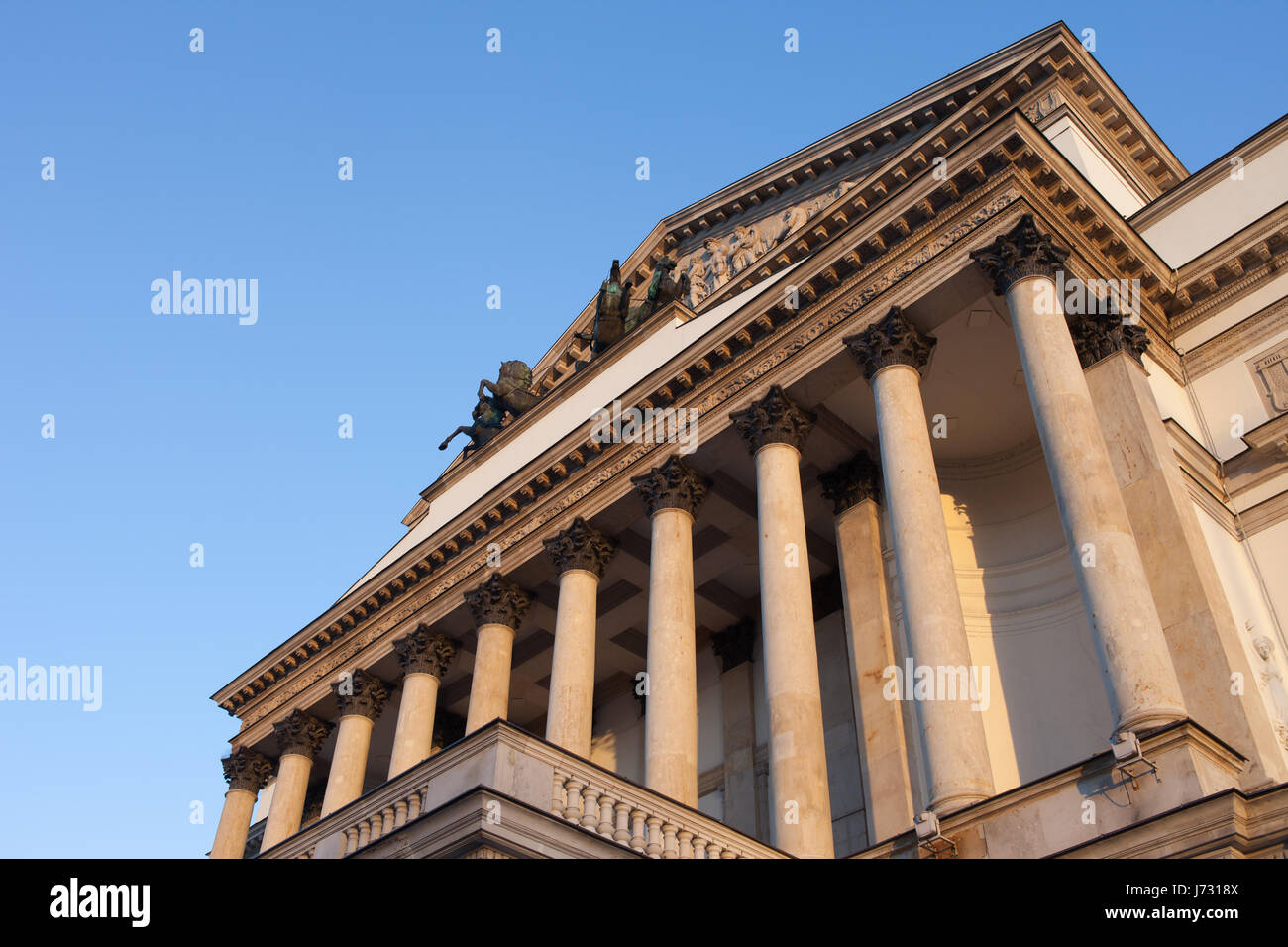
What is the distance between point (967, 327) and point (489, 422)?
39.6ft

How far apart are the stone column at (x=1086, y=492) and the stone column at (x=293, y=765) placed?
643 inches

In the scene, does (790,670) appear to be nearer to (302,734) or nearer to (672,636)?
(672,636)

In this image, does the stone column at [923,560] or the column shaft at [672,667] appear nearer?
the stone column at [923,560]

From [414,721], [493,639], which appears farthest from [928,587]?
[414,721]

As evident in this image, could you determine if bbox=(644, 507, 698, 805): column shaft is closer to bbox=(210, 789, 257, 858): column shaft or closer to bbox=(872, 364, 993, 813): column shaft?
bbox=(872, 364, 993, 813): column shaft

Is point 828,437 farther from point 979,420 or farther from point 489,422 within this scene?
point 489,422

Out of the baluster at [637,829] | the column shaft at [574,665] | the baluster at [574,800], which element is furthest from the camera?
the column shaft at [574,665]

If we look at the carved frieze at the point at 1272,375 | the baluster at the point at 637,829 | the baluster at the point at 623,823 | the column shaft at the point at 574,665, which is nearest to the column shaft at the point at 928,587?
the baluster at the point at 637,829

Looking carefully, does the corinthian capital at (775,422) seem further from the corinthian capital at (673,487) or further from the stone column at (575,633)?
the stone column at (575,633)

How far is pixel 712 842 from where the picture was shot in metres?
10.8

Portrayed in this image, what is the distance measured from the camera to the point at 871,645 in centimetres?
1490

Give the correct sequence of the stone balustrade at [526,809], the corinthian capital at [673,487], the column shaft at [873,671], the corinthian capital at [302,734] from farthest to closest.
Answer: the corinthian capital at [302,734], the corinthian capital at [673,487], the column shaft at [873,671], the stone balustrade at [526,809]

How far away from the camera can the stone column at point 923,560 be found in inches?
443
